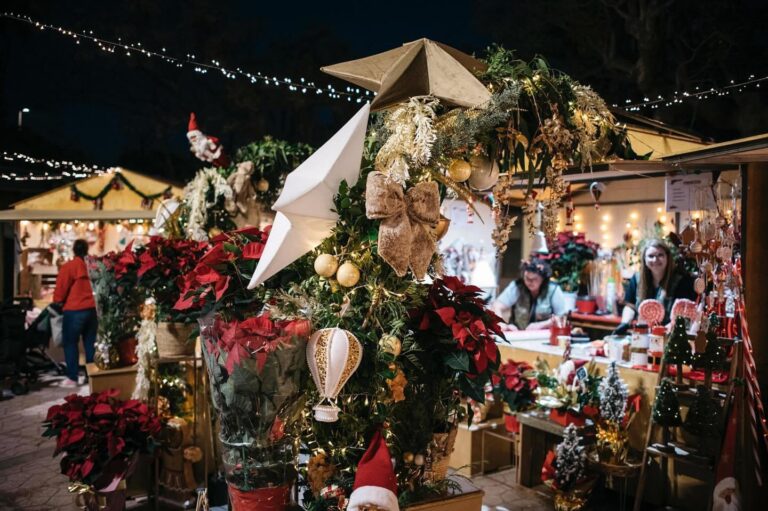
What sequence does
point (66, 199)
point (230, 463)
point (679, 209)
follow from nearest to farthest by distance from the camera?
point (230, 463)
point (679, 209)
point (66, 199)

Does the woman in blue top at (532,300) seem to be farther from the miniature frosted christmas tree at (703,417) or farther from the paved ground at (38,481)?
the miniature frosted christmas tree at (703,417)

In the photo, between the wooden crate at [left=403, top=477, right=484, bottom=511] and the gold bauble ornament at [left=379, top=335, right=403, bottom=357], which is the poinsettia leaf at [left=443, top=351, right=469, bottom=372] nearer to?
the gold bauble ornament at [left=379, top=335, right=403, bottom=357]

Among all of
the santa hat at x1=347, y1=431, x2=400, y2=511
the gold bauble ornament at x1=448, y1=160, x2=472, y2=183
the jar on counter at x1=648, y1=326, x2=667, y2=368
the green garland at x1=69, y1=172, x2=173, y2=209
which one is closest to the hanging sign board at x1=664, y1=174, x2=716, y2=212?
the jar on counter at x1=648, y1=326, x2=667, y2=368

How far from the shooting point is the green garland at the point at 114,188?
10.7 meters

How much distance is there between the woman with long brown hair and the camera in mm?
5348

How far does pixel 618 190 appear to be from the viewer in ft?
27.0

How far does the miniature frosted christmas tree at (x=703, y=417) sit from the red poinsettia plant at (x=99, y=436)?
3.28 meters

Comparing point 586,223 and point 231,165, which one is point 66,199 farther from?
point 586,223

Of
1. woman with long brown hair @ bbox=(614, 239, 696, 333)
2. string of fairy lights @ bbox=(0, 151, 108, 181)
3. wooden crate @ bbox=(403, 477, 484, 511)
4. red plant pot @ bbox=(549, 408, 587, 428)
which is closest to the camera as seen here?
wooden crate @ bbox=(403, 477, 484, 511)

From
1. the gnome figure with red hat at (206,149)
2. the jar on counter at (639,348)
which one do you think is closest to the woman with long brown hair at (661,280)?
the jar on counter at (639,348)

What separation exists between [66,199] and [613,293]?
30.9ft

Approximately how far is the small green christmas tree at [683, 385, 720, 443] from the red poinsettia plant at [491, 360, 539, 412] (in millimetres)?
1196

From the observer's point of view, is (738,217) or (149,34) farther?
(149,34)

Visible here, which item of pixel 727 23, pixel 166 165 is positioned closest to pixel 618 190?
pixel 727 23
